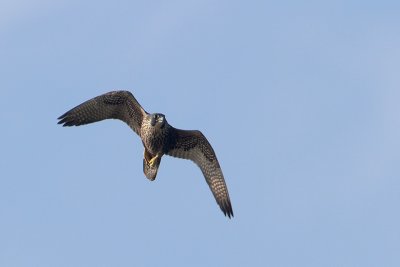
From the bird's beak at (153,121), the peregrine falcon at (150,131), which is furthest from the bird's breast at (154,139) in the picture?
the bird's beak at (153,121)

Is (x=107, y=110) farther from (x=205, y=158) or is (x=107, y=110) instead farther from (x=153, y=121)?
(x=205, y=158)

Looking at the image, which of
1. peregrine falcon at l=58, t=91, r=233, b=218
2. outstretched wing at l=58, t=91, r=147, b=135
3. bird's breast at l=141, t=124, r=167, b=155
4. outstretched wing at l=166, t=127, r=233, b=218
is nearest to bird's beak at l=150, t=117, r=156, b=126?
peregrine falcon at l=58, t=91, r=233, b=218

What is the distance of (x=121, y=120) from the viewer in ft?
85.5

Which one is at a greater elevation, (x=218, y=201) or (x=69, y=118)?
(x=69, y=118)

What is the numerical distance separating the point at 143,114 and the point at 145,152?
0.99 meters

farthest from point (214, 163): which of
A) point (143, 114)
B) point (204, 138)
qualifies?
point (143, 114)

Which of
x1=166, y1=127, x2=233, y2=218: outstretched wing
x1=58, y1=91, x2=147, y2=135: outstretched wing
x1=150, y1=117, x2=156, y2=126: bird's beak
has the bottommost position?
x1=166, y1=127, x2=233, y2=218: outstretched wing

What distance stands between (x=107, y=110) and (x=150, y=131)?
4.33 feet

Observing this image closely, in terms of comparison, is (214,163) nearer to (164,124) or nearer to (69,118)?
(164,124)

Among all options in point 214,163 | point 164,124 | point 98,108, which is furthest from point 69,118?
point 214,163

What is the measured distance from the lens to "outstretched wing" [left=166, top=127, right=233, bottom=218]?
2653 cm

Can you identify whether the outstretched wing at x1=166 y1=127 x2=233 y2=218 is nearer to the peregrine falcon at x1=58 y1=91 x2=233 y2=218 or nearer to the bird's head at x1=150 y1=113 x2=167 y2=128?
the peregrine falcon at x1=58 y1=91 x2=233 y2=218

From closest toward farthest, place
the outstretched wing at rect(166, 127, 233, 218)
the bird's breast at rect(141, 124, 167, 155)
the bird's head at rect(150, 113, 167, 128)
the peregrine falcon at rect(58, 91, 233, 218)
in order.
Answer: the bird's head at rect(150, 113, 167, 128)
the bird's breast at rect(141, 124, 167, 155)
the peregrine falcon at rect(58, 91, 233, 218)
the outstretched wing at rect(166, 127, 233, 218)

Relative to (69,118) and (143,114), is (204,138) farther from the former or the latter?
(69,118)
